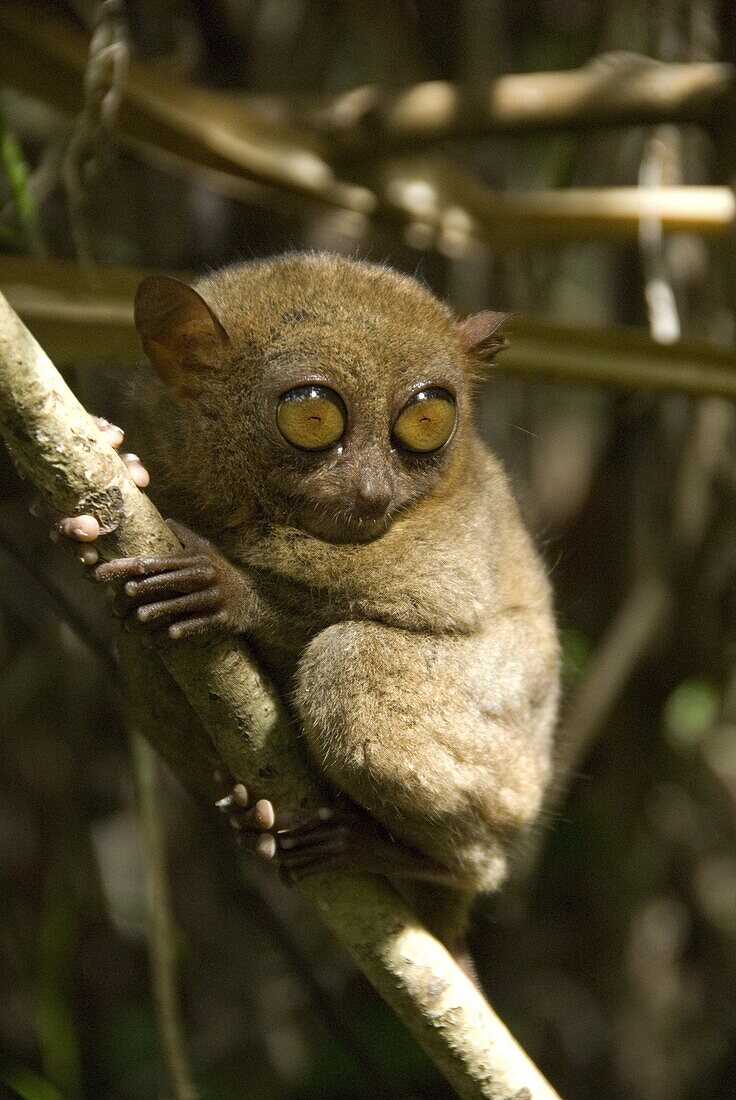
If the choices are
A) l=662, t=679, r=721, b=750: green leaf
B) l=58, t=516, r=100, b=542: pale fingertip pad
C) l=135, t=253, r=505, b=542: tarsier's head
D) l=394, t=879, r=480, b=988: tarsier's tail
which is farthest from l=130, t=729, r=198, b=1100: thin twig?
l=662, t=679, r=721, b=750: green leaf

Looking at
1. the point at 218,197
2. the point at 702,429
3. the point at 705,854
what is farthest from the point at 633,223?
the point at 705,854

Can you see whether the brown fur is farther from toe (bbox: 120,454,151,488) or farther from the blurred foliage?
the blurred foliage

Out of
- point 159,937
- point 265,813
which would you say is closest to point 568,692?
point 159,937

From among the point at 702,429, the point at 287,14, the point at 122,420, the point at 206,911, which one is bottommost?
the point at 206,911

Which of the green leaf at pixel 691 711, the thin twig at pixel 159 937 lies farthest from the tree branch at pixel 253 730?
the green leaf at pixel 691 711

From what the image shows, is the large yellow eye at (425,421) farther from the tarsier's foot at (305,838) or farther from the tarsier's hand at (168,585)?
the tarsier's foot at (305,838)

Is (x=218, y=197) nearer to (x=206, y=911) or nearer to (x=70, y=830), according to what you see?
(x=70, y=830)

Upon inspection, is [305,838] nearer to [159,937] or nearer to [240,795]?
[240,795]
